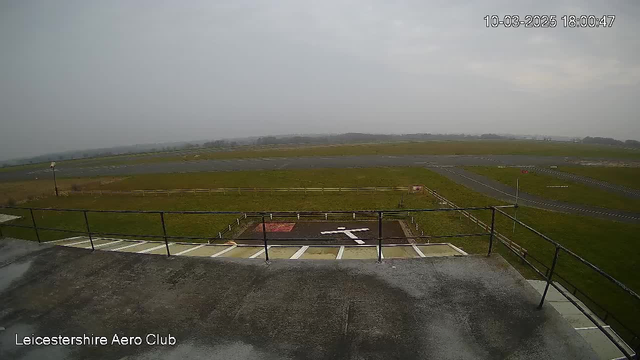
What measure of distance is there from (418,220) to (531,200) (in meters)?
16.6

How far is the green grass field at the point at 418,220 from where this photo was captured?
1343 centimetres

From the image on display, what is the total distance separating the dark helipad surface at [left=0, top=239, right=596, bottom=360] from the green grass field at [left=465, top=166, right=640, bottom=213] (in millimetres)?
32692

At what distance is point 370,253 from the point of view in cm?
1174

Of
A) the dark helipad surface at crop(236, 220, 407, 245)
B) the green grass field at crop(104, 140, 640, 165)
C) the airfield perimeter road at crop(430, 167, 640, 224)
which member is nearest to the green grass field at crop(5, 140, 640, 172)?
the green grass field at crop(104, 140, 640, 165)

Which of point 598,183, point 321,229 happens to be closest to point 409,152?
point 598,183

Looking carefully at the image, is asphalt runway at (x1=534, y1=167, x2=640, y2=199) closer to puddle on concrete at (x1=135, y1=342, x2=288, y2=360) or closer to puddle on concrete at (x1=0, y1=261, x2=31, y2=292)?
puddle on concrete at (x1=135, y1=342, x2=288, y2=360)

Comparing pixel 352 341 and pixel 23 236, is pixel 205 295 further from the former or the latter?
pixel 23 236

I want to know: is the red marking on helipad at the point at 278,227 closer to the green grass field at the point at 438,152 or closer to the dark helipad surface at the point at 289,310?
the dark helipad surface at the point at 289,310

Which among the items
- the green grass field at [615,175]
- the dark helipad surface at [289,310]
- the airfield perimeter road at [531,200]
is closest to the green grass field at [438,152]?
the green grass field at [615,175]

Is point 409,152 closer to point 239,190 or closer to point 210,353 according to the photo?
A: point 239,190

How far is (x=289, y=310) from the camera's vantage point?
150 inches

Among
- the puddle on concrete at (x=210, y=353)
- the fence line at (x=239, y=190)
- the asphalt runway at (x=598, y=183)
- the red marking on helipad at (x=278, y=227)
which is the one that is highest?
the puddle on concrete at (x=210, y=353)

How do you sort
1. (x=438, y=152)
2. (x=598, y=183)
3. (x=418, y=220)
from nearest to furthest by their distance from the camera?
(x=418, y=220) < (x=598, y=183) < (x=438, y=152)

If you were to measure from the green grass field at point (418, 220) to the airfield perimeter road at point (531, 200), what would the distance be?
2.08 meters
